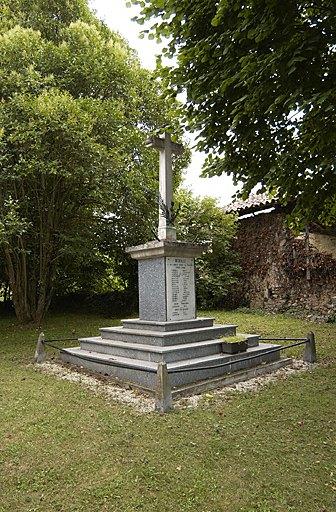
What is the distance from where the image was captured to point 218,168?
650 cm

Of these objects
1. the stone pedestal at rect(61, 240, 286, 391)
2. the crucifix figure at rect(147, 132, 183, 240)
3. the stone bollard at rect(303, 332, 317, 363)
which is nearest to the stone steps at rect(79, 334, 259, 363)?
the stone pedestal at rect(61, 240, 286, 391)

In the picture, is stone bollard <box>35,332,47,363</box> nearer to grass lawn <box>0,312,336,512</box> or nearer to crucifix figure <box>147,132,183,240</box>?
grass lawn <box>0,312,336,512</box>

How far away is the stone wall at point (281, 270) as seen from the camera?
14320 mm

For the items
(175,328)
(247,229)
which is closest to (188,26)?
(175,328)

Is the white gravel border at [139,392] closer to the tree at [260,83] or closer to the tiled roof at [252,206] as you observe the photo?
the tree at [260,83]

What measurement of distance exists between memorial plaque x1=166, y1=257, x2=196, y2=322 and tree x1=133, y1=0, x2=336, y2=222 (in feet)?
7.20

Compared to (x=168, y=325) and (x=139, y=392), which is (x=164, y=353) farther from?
(x=168, y=325)

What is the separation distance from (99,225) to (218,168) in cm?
782

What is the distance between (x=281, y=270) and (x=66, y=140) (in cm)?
989

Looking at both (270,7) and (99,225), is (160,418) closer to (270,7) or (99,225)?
(270,7)

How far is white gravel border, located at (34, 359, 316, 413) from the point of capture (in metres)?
5.65

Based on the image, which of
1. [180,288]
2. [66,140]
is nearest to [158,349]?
[180,288]

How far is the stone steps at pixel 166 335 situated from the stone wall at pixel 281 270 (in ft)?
21.3

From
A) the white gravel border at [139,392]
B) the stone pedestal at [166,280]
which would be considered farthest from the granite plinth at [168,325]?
the white gravel border at [139,392]
